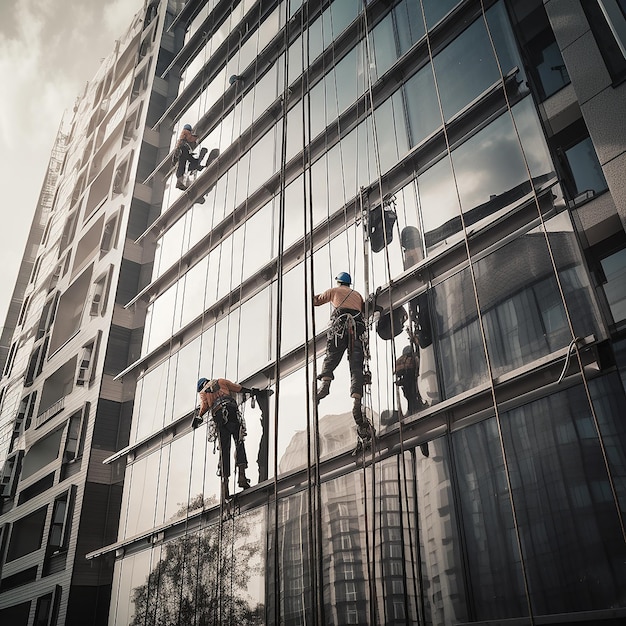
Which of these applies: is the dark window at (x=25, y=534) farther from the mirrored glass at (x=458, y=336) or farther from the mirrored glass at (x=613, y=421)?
the mirrored glass at (x=613, y=421)

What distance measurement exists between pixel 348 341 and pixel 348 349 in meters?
0.12

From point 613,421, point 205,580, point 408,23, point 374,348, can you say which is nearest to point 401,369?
point 374,348

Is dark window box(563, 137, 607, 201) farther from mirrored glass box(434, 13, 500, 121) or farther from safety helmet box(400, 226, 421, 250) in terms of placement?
safety helmet box(400, 226, 421, 250)

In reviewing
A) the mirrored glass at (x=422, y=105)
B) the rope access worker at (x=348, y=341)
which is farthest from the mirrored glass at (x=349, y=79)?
the rope access worker at (x=348, y=341)

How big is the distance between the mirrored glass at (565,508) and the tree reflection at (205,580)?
5112mm

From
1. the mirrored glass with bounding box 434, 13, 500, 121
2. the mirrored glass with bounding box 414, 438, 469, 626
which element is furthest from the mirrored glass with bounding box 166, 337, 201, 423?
the mirrored glass with bounding box 434, 13, 500, 121

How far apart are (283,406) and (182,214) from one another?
9.75 meters

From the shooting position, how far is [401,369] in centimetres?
906

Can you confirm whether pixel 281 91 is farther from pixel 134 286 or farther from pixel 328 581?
pixel 328 581

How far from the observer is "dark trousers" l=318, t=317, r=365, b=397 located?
9250mm

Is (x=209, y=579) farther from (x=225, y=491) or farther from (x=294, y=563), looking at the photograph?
(x=294, y=563)

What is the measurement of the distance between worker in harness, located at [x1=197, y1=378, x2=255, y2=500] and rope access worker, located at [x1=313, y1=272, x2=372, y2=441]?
8.69 ft

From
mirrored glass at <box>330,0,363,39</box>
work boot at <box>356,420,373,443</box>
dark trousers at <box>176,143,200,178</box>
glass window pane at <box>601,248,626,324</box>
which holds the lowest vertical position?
work boot at <box>356,420,373,443</box>

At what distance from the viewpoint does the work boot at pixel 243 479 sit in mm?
11633
